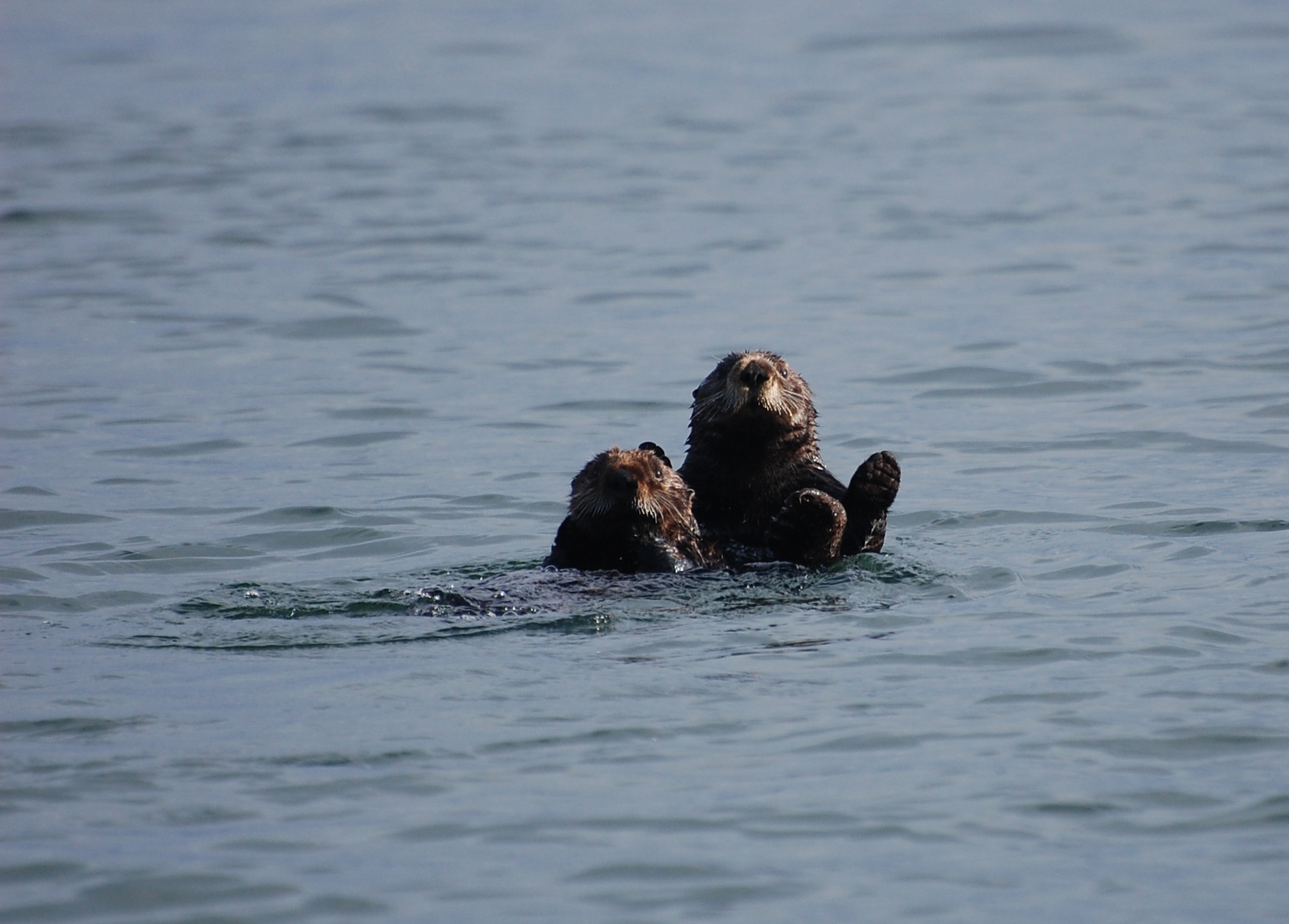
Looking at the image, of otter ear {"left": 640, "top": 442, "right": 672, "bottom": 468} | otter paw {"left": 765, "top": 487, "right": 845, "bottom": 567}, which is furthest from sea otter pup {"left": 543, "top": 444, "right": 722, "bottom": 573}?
otter paw {"left": 765, "top": 487, "right": 845, "bottom": 567}

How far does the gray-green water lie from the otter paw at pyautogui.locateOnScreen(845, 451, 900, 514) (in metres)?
0.24

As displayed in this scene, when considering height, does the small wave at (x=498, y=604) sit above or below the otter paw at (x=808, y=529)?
below

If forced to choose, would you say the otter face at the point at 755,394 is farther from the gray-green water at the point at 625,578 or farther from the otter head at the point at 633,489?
the gray-green water at the point at 625,578

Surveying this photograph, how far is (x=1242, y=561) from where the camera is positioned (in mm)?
7766

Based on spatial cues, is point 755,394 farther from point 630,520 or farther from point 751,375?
point 630,520

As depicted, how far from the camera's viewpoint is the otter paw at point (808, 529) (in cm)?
722

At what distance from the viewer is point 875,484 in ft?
24.6

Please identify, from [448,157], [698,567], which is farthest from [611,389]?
[448,157]

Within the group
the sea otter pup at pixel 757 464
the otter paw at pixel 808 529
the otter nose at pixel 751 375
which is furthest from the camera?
the otter nose at pixel 751 375

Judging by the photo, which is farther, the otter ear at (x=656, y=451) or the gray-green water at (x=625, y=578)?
the otter ear at (x=656, y=451)

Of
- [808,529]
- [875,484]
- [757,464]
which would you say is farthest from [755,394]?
[808,529]

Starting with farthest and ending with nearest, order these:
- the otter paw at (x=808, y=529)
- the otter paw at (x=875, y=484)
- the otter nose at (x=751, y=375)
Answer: the otter nose at (x=751, y=375), the otter paw at (x=875, y=484), the otter paw at (x=808, y=529)

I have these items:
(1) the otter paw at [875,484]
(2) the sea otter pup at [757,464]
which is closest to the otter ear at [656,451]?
(2) the sea otter pup at [757,464]

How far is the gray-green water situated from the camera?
4.95 metres
